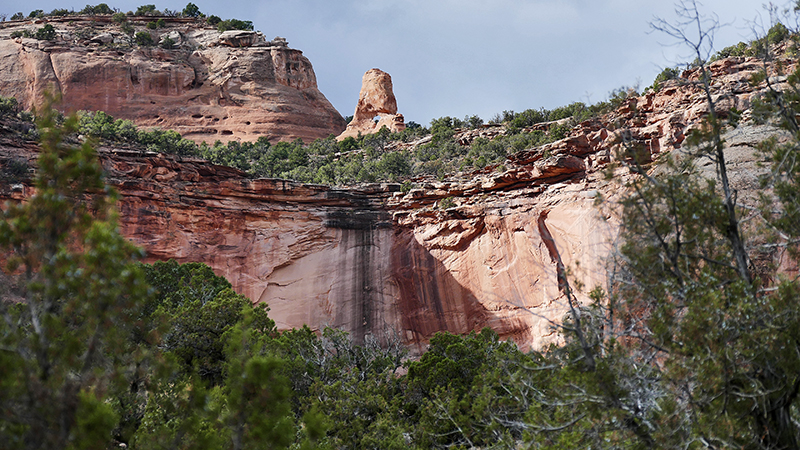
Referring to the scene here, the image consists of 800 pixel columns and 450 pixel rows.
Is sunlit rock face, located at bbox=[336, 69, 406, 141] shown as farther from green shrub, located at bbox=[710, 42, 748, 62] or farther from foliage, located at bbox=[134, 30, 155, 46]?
green shrub, located at bbox=[710, 42, 748, 62]

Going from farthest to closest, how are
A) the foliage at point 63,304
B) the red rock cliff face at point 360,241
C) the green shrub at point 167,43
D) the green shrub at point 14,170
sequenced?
the green shrub at point 167,43, the green shrub at point 14,170, the red rock cliff face at point 360,241, the foliage at point 63,304

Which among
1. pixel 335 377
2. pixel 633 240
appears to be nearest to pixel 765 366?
pixel 633 240

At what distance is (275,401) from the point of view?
20.4ft

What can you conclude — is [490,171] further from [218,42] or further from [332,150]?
[218,42]

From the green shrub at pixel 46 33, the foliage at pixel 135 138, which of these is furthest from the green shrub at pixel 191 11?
the foliage at pixel 135 138

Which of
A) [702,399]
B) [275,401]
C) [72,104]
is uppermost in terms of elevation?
[72,104]

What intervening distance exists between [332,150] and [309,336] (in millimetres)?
32726

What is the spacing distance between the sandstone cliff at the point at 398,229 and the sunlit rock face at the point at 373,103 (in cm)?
2816

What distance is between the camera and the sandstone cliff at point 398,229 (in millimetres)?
26641

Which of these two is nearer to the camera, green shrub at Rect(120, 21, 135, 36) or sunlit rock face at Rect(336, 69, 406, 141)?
sunlit rock face at Rect(336, 69, 406, 141)

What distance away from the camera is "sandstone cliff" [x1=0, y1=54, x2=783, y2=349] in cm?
2664

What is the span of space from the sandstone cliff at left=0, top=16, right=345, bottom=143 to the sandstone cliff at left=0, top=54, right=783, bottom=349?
2728 centimetres

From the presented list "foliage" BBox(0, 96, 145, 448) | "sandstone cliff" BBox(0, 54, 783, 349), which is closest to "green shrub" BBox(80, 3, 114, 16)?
"sandstone cliff" BBox(0, 54, 783, 349)

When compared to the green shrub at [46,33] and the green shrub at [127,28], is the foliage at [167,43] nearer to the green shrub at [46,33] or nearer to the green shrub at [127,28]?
the green shrub at [127,28]
